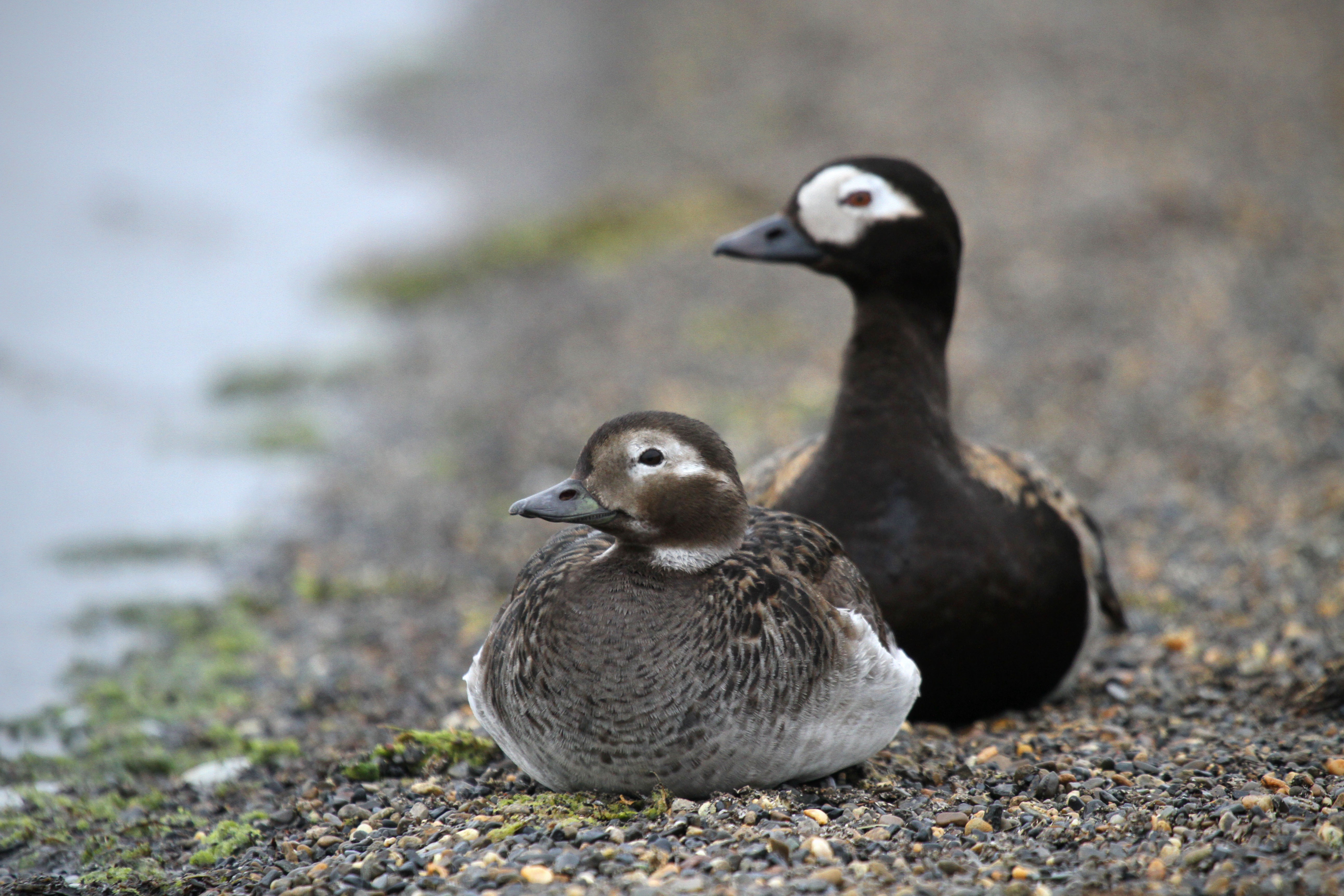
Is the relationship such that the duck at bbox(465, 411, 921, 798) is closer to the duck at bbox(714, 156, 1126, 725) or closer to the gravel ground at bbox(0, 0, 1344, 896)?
the gravel ground at bbox(0, 0, 1344, 896)

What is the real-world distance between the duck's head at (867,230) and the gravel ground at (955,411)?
1.83 meters

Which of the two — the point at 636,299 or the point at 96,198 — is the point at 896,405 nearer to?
the point at 636,299

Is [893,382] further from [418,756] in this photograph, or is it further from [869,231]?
[418,756]

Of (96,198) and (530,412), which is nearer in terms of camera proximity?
(530,412)

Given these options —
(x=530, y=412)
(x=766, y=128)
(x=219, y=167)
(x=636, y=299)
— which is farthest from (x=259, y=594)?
(x=219, y=167)

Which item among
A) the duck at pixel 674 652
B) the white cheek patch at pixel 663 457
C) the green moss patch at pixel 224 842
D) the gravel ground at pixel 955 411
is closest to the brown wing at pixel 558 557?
the duck at pixel 674 652

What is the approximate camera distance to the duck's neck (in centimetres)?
591

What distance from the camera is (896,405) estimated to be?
5.96 m

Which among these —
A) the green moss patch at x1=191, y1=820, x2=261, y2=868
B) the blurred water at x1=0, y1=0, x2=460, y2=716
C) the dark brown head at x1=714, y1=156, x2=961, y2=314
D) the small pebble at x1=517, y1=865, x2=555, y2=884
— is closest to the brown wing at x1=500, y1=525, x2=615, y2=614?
the small pebble at x1=517, y1=865, x2=555, y2=884

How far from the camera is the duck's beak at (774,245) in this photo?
19.8 ft

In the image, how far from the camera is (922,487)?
575 cm

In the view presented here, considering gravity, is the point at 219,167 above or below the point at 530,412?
above

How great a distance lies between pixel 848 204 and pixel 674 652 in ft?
8.19

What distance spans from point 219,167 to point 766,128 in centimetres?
902
